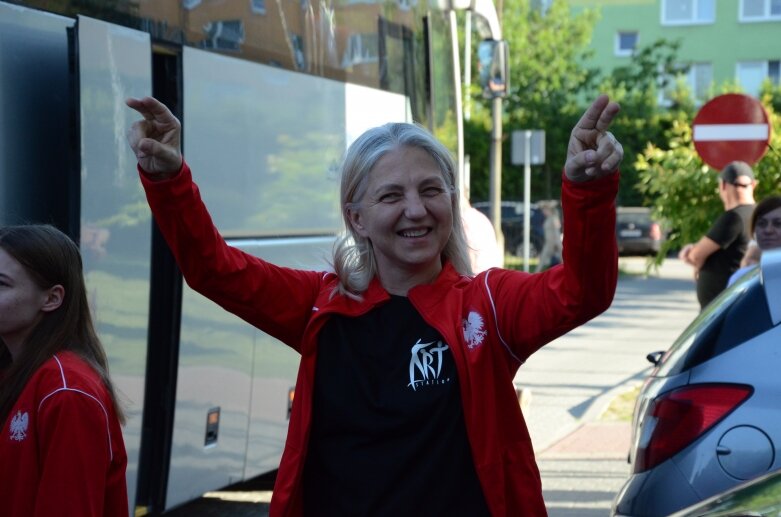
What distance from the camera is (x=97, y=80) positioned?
16.2ft

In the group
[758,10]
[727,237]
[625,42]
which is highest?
[758,10]

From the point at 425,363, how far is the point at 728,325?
5.83ft

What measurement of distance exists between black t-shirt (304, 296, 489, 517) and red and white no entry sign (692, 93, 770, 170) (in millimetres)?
7319

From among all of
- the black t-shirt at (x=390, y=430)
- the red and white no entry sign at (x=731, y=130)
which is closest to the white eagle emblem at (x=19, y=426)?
the black t-shirt at (x=390, y=430)

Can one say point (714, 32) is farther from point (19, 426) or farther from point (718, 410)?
point (19, 426)

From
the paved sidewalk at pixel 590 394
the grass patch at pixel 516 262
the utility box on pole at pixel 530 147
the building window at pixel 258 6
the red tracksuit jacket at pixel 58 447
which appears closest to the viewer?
the red tracksuit jacket at pixel 58 447

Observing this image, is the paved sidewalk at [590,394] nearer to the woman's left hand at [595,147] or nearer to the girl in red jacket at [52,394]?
the girl in red jacket at [52,394]

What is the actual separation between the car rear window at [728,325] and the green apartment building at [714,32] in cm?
4866

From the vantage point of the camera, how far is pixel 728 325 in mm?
4172

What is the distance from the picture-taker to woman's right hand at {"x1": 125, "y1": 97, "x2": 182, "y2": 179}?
2656 mm

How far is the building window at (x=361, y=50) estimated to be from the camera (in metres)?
7.41

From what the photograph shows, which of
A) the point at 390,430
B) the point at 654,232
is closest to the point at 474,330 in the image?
the point at 390,430

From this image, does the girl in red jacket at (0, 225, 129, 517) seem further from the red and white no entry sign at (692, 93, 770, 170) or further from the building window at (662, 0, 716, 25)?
the building window at (662, 0, 716, 25)

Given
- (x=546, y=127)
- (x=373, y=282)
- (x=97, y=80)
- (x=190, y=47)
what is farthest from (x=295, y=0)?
(x=546, y=127)
